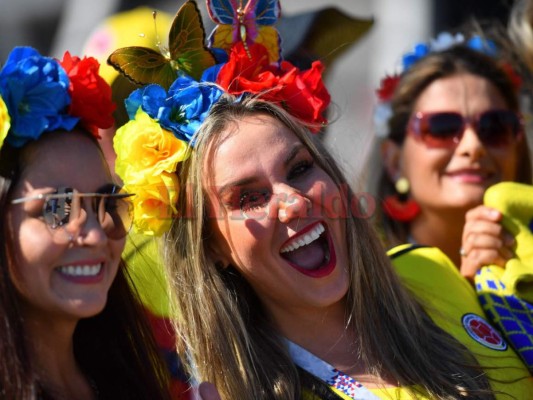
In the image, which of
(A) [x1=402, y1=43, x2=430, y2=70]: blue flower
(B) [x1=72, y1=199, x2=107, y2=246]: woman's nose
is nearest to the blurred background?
(A) [x1=402, y1=43, x2=430, y2=70]: blue flower

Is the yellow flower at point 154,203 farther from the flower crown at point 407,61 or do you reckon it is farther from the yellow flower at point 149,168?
the flower crown at point 407,61

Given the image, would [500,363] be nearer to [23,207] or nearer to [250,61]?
[250,61]

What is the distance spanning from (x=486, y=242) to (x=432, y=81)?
1.07 m

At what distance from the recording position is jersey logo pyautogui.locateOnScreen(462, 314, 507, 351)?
3023mm

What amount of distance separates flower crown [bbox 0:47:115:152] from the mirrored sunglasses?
164 mm

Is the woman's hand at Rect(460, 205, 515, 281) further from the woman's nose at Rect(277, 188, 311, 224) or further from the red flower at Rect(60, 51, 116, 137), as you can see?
the red flower at Rect(60, 51, 116, 137)

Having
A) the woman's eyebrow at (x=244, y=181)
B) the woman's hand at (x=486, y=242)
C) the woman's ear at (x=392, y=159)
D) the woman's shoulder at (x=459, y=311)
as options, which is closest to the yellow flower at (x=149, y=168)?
the woman's eyebrow at (x=244, y=181)

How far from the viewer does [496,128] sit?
4.04m

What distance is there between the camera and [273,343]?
9.32ft

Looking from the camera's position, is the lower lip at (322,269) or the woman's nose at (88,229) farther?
the lower lip at (322,269)

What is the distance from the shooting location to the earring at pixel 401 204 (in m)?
4.25

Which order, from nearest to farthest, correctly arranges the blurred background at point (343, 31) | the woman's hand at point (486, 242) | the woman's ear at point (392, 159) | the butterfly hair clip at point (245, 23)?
the butterfly hair clip at point (245, 23), the woman's hand at point (486, 242), the blurred background at point (343, 31), the woman's ear at point (392, 159)

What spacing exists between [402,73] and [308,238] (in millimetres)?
1911

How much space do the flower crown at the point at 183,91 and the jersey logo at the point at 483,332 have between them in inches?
31.3
